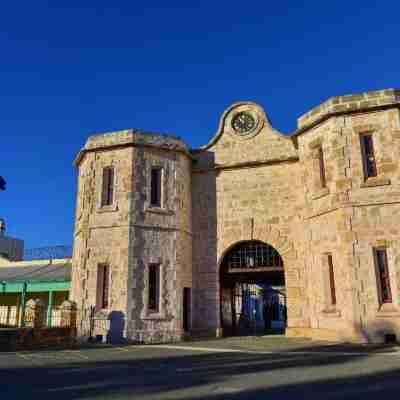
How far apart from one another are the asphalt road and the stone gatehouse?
322 centimetres

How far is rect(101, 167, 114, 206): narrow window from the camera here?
1694cm

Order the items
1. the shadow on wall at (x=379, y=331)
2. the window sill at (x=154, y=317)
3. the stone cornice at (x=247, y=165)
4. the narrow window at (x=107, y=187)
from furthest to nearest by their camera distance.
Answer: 1. the stone cornice at (x=247, y=165)
2. the narrow window at (x=107, y=187)
3. the window sill at (x=154, y=317)
4. the shadow on wall at (x=379, y=331)

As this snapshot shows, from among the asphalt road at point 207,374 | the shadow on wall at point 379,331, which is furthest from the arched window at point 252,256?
the asphalt road at point 207,374

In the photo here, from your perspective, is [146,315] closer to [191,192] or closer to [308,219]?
[191,192]

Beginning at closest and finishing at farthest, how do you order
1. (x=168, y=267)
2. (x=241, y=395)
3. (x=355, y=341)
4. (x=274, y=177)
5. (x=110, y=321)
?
(x=241, y=395)
(x=355, y=341)
(x=110, y=321)
(x=168, y=267)
(x=274, y=177)

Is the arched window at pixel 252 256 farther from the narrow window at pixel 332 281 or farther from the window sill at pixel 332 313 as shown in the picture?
the window sill at pixel 332 313

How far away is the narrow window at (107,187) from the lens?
1694 cm

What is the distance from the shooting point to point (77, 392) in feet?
20.7

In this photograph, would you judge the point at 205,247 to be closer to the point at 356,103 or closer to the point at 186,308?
the point at 186,308

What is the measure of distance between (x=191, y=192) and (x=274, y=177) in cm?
370

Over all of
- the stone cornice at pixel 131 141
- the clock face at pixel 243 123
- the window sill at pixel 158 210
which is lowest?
the window sill at pixel 158 210

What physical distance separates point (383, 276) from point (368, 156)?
4.15 metres

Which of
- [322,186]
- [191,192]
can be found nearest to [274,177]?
[322,186]

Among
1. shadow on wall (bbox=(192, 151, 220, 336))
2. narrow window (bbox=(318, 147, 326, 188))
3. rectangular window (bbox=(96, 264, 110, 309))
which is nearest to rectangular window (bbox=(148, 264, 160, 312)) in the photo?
rectangular window (bbox=(96, 264, 110, 309))
